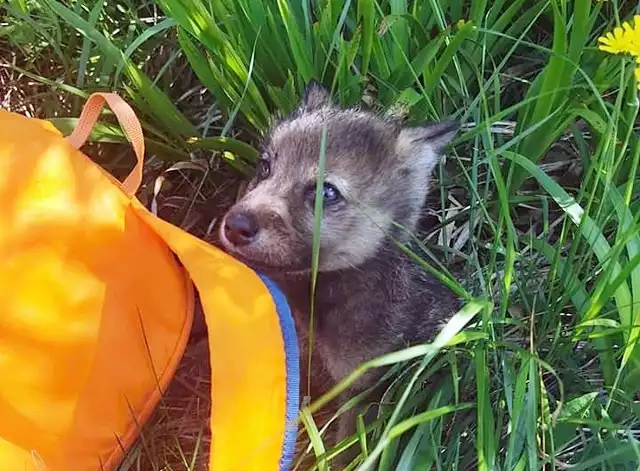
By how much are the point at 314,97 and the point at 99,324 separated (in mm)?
688

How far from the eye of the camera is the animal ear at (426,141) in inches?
77.2

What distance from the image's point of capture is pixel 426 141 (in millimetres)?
1979

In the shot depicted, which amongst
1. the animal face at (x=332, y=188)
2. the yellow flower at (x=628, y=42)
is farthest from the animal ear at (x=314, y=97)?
the yellow flower at (x=628, y=42)

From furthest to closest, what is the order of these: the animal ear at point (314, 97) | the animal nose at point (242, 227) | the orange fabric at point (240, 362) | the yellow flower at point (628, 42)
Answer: the animal ear at point (314, 97), the animal nose at point (242, 227), the orange fabric at point (240, 362), the yellow flower at point (628, 42)

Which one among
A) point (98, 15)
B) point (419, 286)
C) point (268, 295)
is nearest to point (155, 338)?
point (268, 295)

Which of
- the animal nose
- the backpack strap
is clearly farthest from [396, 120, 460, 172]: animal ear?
the backpack strap

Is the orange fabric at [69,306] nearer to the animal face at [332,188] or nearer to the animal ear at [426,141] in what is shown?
the animal face at [332,188]

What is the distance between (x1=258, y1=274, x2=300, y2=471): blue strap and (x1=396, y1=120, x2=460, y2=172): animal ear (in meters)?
0.43

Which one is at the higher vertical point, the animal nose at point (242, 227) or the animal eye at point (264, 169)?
the animal nose at point (242, 227)

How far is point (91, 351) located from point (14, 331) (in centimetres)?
15

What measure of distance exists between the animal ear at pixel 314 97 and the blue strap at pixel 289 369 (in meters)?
0.42

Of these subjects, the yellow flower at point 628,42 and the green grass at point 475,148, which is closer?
the yellow flower at point 628,42

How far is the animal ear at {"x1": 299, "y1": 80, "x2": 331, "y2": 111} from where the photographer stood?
79.8 inches

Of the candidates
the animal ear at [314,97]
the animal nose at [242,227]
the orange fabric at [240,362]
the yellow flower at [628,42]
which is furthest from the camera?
the animal ear at [314,97]
